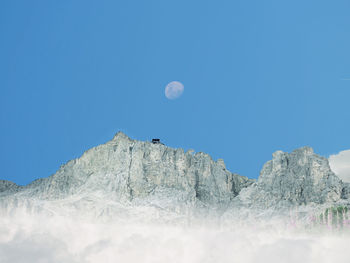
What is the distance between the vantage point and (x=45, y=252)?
184 m

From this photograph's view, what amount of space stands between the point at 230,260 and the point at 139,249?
28885 millimetres

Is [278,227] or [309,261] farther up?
[278,227]

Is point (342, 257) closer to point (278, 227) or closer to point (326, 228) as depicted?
point (326, 228)

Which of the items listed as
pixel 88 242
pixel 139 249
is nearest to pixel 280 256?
pixel 139 249

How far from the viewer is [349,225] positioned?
189 metres

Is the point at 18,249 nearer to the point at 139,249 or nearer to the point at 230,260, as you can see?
the point at 139,249

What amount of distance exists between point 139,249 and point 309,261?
5266 cm

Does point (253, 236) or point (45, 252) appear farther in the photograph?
point (253, 236)

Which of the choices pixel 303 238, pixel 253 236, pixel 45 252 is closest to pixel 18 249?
pixel 45 252

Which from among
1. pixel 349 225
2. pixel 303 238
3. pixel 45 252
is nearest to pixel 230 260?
pixel 303 238

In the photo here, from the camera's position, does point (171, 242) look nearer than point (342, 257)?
No

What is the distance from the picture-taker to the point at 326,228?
19025cm

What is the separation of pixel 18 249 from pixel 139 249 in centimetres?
3927

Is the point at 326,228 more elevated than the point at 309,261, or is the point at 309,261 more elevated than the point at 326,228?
the point at 326,228
